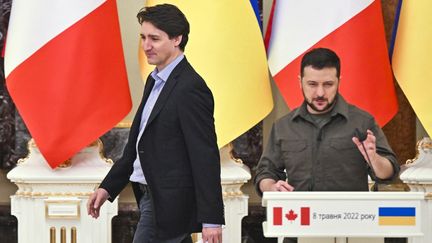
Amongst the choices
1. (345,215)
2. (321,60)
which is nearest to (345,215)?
(345,215)

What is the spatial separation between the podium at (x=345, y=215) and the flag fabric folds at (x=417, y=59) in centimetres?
Result: 208

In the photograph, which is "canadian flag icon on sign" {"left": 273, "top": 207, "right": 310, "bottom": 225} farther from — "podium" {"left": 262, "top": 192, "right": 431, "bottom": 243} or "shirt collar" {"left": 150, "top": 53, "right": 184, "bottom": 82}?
"shirt collar" {"left": 150, "top": 53, "right": 184, "bottom": 82}

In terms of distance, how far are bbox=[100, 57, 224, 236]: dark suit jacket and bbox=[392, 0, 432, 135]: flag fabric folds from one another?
171 centimetres

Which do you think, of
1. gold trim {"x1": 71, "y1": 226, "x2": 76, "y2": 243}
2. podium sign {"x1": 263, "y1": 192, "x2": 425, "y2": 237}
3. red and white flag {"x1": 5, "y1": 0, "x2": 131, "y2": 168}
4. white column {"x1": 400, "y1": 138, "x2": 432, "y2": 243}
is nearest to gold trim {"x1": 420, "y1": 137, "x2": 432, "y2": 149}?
white column {"x1": 400, "y1": 138, "x2": 432, "y2": 243}

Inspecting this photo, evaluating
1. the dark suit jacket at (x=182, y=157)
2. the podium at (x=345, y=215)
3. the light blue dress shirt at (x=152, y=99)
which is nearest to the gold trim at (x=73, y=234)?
the light blue dress shirt at (x=152, y=99)

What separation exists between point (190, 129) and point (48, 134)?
1.71 metres

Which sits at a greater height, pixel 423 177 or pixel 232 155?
pixel 232 155

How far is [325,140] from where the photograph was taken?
277cm

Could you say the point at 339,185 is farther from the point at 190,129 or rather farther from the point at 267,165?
the point at 190,129

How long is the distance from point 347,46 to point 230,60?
554 millimetres

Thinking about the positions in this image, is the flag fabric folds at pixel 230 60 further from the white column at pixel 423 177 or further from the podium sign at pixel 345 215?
the podium sign at pixel 345 215

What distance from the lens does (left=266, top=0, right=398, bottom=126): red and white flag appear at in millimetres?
4285

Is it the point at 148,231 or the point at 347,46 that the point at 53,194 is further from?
the point at 148,231

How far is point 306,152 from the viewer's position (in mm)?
2777
